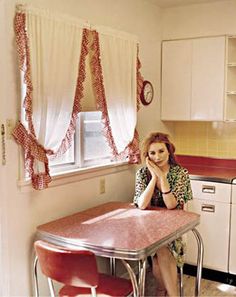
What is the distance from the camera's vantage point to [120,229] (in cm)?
250

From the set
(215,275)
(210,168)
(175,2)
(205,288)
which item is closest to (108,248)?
(205,288)

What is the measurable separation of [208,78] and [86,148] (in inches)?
56.4

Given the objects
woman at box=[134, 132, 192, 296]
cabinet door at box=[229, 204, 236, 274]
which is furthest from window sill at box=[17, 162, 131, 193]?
cabinet door at box=[229, 204, 236, 274]

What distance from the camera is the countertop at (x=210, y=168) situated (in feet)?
11.7

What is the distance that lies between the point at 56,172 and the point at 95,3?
4.18ft

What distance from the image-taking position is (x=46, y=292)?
9.06ft

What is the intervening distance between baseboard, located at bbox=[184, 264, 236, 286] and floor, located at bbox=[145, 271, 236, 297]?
54mm

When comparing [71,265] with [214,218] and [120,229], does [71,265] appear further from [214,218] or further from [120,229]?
[214,218]

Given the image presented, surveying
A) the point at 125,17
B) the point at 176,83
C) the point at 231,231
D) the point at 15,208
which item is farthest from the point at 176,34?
the point at 15,208

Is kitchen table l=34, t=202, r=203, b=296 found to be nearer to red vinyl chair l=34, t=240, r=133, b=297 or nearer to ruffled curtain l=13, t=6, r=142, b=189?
red vinyl chair l=34, t=240, r=133, b=297

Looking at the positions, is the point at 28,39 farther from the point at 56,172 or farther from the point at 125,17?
the point at 125,17

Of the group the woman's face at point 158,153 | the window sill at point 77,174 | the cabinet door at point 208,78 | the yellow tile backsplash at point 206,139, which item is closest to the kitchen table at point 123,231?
the window sill at point 77,174

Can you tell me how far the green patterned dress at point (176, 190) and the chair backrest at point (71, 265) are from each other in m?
0.96

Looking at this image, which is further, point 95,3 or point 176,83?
point 176,83
